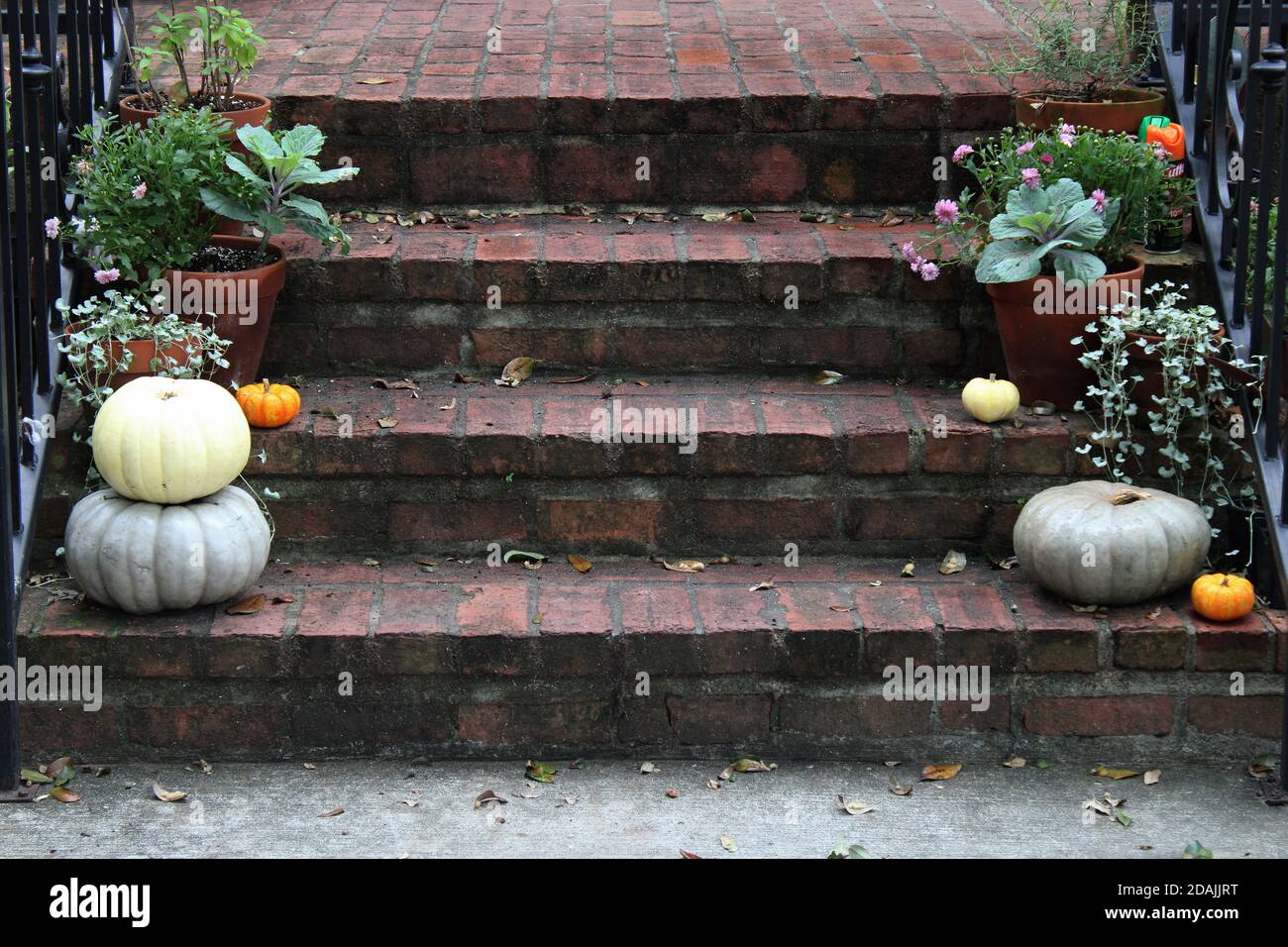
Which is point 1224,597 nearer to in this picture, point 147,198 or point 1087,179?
point 1087,179

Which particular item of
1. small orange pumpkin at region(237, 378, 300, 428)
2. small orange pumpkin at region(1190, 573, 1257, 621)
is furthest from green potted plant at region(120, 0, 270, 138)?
small orange pumpkin at region(1190, 573, 1257, 621)

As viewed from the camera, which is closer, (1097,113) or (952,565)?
(952,565)

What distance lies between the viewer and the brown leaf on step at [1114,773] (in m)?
3.35

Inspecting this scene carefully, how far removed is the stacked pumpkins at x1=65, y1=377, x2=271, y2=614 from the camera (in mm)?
3283

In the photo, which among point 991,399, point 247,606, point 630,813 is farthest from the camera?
point 991,399

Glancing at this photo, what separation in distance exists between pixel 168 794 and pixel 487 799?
686mm

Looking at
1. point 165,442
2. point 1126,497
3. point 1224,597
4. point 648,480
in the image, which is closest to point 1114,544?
point 1126,497

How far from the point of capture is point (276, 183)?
12.3 feet

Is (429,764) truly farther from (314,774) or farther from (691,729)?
(691,729)

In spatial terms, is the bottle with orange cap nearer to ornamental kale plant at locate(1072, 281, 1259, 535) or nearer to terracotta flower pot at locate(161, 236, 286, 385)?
ornamental kale plant at locate(1072, 281, 1259, 535)

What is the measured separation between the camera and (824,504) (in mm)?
3732

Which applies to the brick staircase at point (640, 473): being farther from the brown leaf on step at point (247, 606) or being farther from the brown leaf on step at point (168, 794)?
the brown leaf on step at point (168, 794)

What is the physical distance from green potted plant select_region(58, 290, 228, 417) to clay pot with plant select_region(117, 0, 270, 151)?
71 centimetres

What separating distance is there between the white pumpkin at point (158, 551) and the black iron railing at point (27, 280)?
0.17 meters
